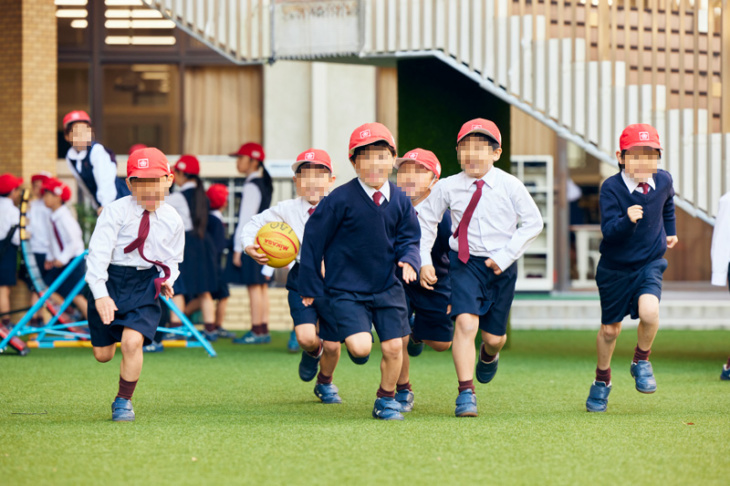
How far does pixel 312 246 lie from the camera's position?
21.4 feet

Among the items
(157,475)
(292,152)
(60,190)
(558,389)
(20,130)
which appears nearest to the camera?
(157,475)

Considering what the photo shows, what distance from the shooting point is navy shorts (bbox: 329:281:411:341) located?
6.51 m

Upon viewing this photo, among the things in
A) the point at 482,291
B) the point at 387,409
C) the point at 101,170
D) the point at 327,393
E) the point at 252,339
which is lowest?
the point at 252,339

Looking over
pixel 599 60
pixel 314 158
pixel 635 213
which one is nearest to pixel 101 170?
pixel 314 158

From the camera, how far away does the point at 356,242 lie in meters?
6.52

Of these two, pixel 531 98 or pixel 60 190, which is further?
pixel 60 190

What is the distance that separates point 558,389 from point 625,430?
2.36 meters

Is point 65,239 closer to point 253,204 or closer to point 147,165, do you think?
point 253,204

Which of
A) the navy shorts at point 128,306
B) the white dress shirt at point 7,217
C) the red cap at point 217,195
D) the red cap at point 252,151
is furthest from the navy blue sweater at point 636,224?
the white dress shirt at point 7,217

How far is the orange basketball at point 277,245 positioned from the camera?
7.50 m

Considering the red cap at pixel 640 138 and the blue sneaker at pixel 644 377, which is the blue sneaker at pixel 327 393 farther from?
the red cap at pixel 640 138

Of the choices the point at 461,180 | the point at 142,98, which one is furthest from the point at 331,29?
the point at 142,98

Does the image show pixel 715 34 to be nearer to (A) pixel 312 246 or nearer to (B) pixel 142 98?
(A) pixel 312 246

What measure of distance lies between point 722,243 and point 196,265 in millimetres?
5698
